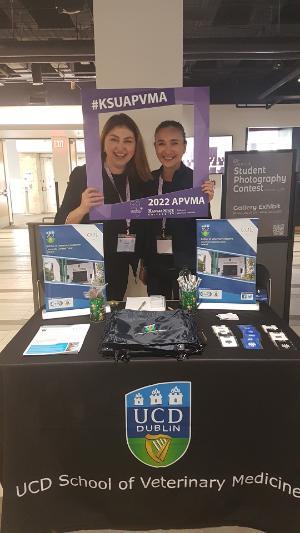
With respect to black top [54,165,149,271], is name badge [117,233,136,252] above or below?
below

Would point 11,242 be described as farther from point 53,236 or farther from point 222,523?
point 222,523

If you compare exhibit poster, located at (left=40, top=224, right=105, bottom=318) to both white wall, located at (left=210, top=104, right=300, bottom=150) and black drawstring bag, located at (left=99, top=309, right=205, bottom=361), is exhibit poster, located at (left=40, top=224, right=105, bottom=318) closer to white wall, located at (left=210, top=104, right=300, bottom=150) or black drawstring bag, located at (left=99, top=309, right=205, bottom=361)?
black drawstring bag, located at (left=99, top=309, right=205, bottom=361)

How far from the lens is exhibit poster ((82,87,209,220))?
90.4 inches

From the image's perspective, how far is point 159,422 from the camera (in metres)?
1.57

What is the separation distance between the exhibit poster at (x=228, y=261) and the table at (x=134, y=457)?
524mm

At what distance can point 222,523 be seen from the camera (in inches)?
64.4

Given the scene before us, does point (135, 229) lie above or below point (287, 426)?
above

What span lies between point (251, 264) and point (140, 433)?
100 centimetres

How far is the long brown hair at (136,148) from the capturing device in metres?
2.38

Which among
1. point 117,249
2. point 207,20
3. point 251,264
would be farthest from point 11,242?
point 251,264

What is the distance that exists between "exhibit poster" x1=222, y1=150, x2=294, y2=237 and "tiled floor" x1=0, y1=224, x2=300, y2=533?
4.42 feet

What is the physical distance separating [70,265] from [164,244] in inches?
29.0

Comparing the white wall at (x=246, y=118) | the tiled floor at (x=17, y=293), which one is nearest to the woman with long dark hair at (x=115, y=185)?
the tiled floor at (x=17, y=293)

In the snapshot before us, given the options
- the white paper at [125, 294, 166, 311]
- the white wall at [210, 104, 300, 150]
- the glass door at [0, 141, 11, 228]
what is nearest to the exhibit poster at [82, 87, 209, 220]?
the white paper at [125, 294, 166, 311]
